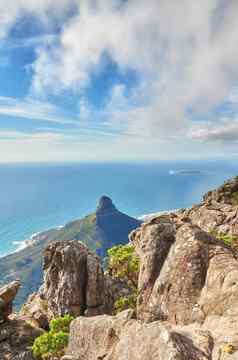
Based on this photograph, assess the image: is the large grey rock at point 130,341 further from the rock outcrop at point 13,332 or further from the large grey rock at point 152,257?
the rock outcrop at point 13,332

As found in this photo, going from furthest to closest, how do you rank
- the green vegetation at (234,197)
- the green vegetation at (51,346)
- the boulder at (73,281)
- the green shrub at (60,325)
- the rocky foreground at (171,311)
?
the green vegetation at (234,197) → the boulder at (73,281) → the green shrub at (60,325) → the green vegetation at (51,346) → the rocky foreground at (171,311)

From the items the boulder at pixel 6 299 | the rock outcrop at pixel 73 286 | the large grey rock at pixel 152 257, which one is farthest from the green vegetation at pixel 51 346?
the boulder at pixel 6 299

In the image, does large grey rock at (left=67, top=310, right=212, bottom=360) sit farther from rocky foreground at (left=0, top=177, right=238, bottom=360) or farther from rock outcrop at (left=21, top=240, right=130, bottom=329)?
rock outcrop at (left=21, top=240, right=130, bottom=329)

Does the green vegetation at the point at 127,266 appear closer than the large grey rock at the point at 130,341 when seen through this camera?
No

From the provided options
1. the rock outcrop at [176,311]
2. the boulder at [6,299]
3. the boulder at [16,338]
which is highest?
the rock outcrop at [176,311]

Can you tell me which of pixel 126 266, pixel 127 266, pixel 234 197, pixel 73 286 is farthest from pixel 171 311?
pixel 234 197

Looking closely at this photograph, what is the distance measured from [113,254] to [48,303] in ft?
39.7

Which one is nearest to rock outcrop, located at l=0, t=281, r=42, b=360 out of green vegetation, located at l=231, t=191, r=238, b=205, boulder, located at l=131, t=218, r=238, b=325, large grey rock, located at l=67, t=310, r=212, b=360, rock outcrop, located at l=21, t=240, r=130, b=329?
rock outcrop, located at l=21, t=240, r=130, b=329

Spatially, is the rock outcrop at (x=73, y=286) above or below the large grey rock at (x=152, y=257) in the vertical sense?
below

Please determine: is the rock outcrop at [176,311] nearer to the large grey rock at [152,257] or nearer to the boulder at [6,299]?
the large grey rock at [152,257]

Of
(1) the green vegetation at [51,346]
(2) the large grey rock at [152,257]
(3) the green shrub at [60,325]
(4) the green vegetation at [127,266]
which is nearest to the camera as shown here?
(2) the large grey rock at [152,257]

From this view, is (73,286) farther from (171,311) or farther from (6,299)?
(171,311)

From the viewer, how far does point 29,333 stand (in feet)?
128

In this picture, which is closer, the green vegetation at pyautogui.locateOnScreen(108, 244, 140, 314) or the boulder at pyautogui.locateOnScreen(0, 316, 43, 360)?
the boulder at pyautogui.locateOnScreen(0, 316, 43, 360)
